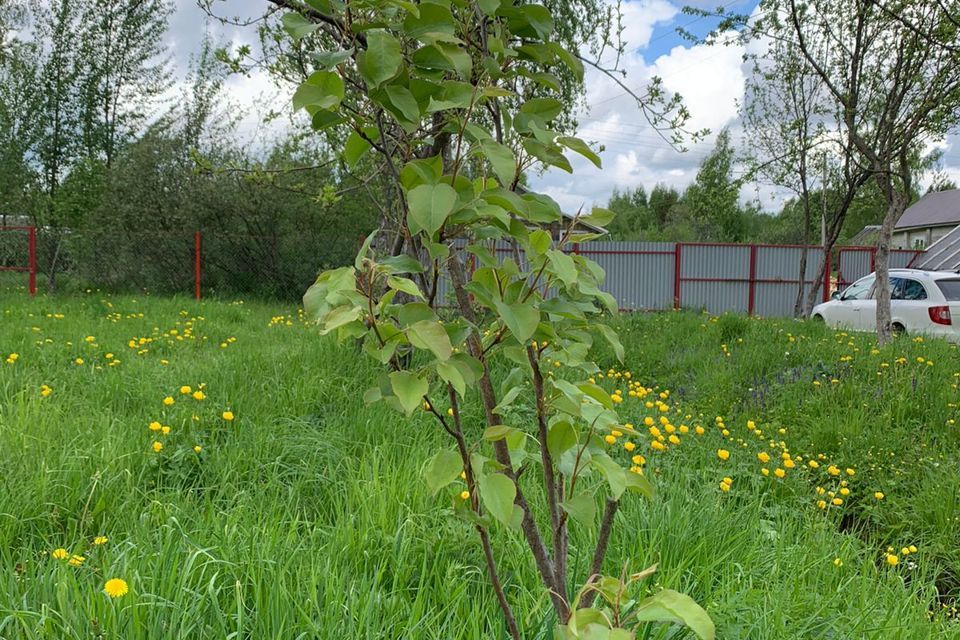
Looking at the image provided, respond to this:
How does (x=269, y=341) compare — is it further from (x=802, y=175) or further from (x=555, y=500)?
(x=802, y=175)

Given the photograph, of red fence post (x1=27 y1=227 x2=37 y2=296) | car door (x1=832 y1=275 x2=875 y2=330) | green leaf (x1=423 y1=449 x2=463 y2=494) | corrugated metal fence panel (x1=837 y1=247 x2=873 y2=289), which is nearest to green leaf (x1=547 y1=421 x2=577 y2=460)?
green leaf (x1=423 y1=449 x2=463 y2=494)

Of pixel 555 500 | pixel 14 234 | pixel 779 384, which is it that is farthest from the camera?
pixel 14 234

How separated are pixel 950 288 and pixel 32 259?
1406 cm

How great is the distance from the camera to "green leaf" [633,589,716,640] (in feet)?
2.23

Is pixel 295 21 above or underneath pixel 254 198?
underneath

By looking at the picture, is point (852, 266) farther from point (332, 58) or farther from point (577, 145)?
point (332, 58)

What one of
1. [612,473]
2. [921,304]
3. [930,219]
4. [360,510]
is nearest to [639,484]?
[612,473]

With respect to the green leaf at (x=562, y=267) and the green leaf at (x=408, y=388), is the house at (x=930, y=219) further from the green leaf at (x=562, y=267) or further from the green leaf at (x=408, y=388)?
the green leaf at (x=408, y=388)

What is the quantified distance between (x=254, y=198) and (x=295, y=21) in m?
12.2

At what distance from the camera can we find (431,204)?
0.69 m

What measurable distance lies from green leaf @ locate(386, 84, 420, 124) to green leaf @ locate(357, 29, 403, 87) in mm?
34

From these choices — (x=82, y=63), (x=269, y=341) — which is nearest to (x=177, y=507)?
(x=269, y=341)

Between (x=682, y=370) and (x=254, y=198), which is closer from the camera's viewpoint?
(x=682, y=370)

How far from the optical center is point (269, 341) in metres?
5.61
